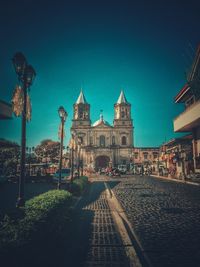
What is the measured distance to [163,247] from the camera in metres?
4.45

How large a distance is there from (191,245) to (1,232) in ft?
12.7

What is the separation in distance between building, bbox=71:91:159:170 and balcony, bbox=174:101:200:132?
38820 mm

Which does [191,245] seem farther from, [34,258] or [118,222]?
[34,258]

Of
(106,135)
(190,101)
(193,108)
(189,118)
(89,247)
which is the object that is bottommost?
(89,247)

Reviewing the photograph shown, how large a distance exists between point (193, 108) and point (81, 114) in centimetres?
4813

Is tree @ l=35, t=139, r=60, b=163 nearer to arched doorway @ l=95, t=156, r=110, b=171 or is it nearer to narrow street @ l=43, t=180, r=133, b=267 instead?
arched doorway @ l=95, t=156, r=110, b=171

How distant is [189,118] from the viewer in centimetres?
1878

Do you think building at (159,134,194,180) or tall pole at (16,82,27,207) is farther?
building at (159,134,194,180)

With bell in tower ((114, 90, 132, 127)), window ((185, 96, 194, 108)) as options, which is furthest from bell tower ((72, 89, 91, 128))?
window ((185, 96, 194, 108))

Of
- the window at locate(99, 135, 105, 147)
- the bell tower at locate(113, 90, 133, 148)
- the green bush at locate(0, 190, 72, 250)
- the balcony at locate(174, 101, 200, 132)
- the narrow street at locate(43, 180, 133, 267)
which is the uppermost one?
the bell tower at locate(113, 90, 133, 148)

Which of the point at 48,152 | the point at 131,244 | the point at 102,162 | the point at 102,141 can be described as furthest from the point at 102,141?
the point at 131,244

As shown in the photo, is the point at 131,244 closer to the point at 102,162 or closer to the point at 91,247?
the point at 91,247

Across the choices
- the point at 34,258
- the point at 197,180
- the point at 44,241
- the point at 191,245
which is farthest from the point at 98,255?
the point at 197,180

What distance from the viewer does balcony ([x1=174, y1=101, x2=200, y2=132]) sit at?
673 inches
